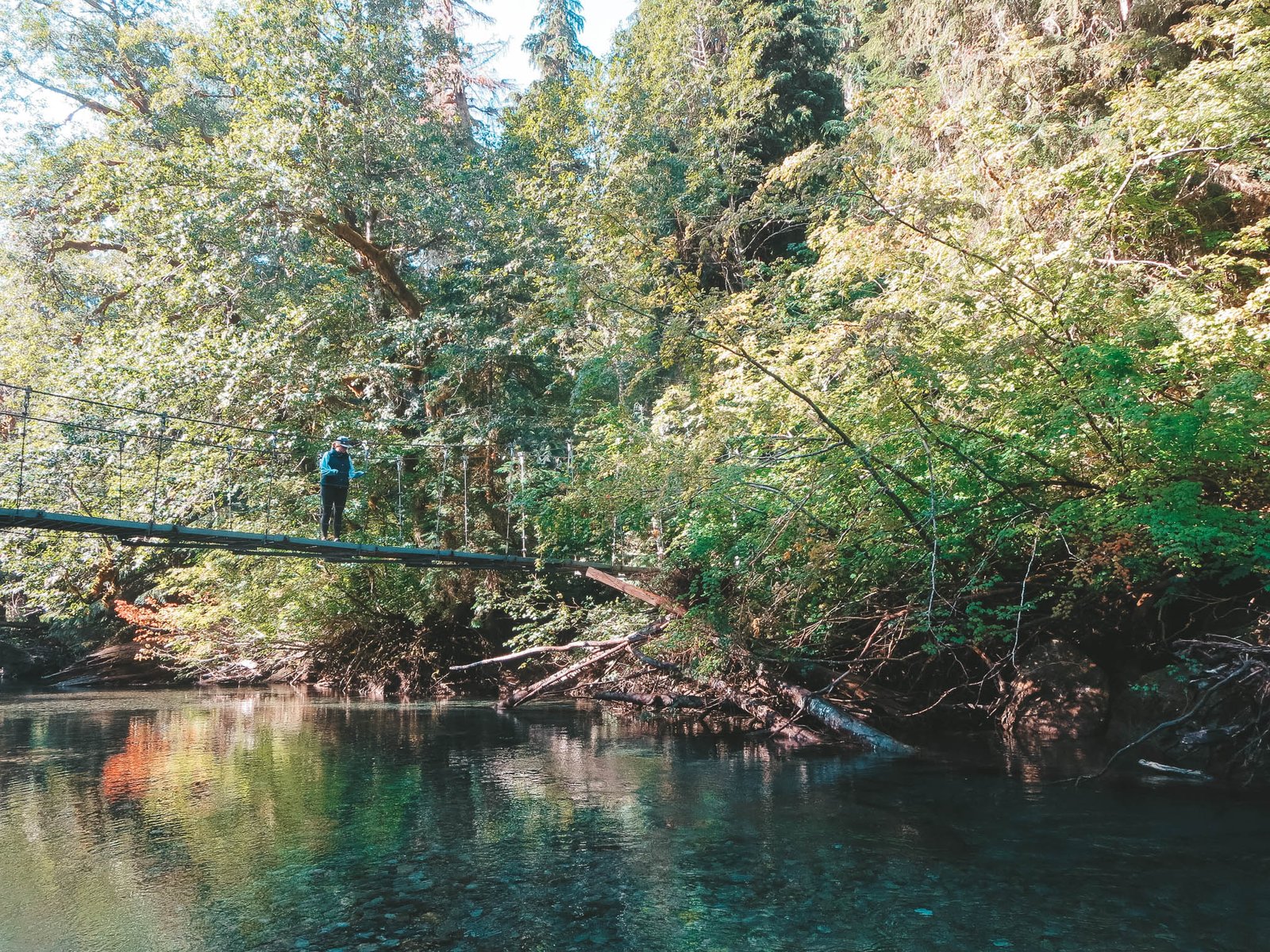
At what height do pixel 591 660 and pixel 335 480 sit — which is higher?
pixel 335 480

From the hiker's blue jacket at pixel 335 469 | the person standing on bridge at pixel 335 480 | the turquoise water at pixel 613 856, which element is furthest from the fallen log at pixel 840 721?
the hiker's blue jacket at pixel 335 469

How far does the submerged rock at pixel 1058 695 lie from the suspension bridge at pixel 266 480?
3.88 m

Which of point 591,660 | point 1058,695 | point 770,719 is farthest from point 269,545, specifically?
point 1058,695

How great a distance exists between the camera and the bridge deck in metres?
5.84

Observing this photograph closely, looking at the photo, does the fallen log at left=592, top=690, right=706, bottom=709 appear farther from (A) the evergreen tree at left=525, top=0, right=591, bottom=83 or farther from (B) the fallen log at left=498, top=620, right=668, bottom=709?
(A) the evergreen tree at left=525, top=0, right=591, bottom=83

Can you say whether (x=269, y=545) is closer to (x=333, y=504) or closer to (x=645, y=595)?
(x=333, y=504)

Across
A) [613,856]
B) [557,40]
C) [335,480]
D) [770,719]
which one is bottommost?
[613,856]

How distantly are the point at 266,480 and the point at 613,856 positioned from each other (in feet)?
25.5

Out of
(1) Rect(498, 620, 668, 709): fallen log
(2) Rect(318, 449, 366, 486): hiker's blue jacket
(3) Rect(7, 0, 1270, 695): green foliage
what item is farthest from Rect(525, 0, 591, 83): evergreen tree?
(1) Rect(498, 620, 668, 709): fallen log

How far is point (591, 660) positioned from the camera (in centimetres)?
777

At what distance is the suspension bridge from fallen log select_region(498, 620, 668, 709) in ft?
4.01

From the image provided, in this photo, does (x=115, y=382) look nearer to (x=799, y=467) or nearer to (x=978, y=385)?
(x=799, y=467)

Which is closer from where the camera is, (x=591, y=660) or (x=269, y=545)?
(x=269, y=545)

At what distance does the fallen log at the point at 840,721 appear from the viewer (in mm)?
5938
